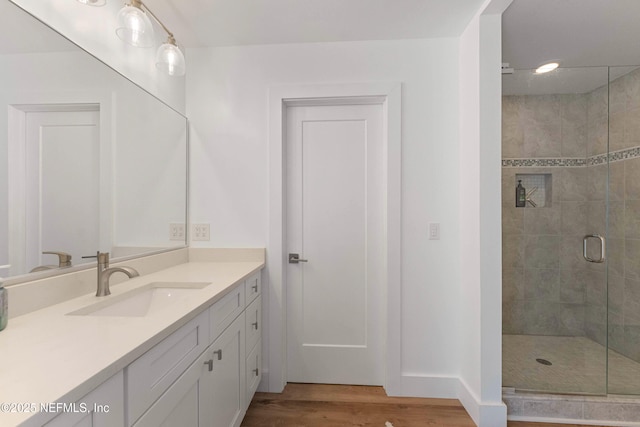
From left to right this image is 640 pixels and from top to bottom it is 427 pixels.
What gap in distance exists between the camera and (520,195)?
2324 millimetres

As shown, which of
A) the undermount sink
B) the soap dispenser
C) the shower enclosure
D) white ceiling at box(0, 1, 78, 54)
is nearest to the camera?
the soap dispenser

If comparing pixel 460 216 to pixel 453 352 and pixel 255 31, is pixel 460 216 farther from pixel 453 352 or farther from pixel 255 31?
pixel 255 31

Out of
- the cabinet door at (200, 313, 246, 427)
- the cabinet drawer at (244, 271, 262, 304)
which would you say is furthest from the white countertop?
the cabinet drawer at (244, 271, 262, 304)

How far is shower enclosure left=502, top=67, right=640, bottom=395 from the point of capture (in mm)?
2096

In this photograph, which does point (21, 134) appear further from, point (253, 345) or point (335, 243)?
point (335, 243)

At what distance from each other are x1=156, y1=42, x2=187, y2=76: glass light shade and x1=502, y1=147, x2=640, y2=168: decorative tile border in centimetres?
252

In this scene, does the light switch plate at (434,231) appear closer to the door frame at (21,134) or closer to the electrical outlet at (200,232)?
the electrical outlet at (200,232)

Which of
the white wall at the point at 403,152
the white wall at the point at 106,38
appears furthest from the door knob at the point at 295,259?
the white wall at the point at 106,38

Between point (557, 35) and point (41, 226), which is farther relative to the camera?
point (557, 35)

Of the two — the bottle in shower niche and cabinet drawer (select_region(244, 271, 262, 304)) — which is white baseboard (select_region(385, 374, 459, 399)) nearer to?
cabinet drawer (select_region(244, 271, 262, 304))

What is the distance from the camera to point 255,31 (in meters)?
1.81

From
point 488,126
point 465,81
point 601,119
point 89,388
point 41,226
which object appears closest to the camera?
point 89,388

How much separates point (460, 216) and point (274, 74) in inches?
63.4

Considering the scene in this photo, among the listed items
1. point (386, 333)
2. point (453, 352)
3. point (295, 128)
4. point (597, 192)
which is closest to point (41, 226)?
point (295, 128)
